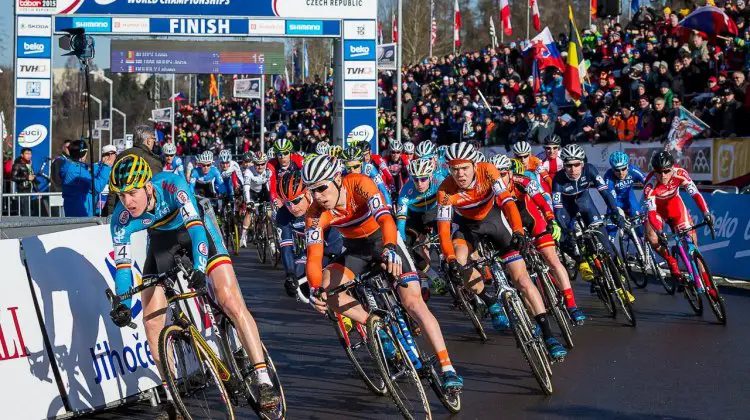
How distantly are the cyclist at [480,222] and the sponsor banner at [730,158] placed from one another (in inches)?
298

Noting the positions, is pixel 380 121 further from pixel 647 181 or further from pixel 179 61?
pixel 647 181

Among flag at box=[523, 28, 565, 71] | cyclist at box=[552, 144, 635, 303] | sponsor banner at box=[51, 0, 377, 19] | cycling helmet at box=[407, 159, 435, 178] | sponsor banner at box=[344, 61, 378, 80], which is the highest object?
sponsor banner at box=[51, 0, 377, 19]

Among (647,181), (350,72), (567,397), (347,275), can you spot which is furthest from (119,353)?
(350,72)

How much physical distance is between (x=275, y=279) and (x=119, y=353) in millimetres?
9118

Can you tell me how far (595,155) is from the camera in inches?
818

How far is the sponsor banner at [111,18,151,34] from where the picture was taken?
1003 inches

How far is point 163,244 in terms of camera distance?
729 cm

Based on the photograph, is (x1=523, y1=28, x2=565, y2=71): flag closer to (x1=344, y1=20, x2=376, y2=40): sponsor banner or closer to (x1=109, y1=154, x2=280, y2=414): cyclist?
(x1=344, y1=20, x2=376, y2=40): sponsor banner

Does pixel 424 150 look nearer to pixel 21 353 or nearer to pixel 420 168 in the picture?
pixel 420 168

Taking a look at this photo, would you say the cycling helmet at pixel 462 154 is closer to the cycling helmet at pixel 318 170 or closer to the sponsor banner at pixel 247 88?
the cycling helmet at pixel 318 170

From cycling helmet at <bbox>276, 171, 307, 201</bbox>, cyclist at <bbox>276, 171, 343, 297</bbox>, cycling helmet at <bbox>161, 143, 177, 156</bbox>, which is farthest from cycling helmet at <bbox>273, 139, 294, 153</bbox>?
cycling helmet at <bbox>276, 171, 307, 201</bbox>

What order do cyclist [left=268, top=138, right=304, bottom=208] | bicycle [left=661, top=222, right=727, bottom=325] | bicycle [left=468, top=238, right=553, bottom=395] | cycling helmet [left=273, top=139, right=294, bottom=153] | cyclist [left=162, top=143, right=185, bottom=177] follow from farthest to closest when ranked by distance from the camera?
1. cyclist [left=162, top=143, right=185, bottom=177]
2. cycling helmet [left=273, top=139, right=294, bottom=153]
3. cyclist [left=268, top=138, right=304, bottom=208]
4. bicycle [left=661, top=222, right=727, bottom=325]
5. bicycle [left=468, top=238, right=553, bottom=395]

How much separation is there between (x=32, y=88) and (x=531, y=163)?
1552 cm

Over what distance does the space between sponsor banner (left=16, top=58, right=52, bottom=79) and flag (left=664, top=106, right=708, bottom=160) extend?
1525cm
